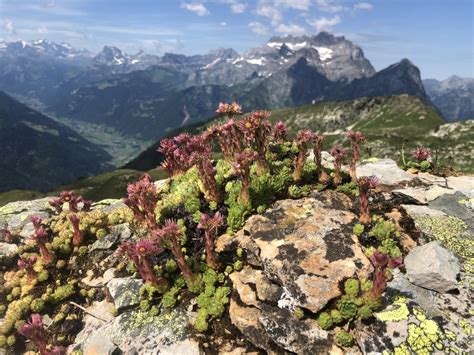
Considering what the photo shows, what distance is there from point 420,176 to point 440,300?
859cm

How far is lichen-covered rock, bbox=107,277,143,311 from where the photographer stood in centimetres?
1123

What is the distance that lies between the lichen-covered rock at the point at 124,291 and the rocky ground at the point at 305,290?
0.03 m

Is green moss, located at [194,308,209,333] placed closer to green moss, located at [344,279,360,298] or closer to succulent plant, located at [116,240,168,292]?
succulent plant, located at [116,240,168,292]

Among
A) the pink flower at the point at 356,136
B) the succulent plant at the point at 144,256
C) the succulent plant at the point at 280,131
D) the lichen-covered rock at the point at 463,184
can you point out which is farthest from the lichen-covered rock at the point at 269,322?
the lichen-covered rock at the point at 463,184

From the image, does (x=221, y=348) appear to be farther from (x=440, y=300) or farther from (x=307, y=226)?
(x=440, y=300)

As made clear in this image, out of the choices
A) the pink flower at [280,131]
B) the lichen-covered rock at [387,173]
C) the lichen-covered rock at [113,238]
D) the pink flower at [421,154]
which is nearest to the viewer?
the lichen-covered rock at [113,238]

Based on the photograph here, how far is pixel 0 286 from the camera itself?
41.9 feet

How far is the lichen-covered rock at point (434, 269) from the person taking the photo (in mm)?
9500

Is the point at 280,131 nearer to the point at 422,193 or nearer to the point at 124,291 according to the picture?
the point at 422,193

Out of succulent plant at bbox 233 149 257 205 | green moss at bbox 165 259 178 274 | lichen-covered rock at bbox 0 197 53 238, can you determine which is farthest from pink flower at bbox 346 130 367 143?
lichen-covered rock at bbox 0 197 53 238

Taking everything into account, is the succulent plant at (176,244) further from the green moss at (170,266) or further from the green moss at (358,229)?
the green moss at (358,229)

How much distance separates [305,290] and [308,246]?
1671mm

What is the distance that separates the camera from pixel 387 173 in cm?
1664

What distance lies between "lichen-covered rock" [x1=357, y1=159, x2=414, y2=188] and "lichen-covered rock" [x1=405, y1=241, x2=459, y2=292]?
6.07 metres
